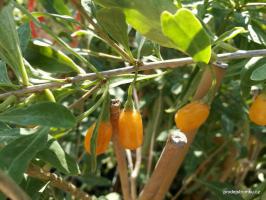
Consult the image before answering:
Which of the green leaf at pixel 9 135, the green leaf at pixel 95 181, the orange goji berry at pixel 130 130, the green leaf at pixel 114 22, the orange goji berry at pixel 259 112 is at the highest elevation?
the green leaf at pixel 114 22

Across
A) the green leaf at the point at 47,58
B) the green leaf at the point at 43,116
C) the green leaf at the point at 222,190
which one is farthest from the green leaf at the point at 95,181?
the green leaf at the point at 43,116

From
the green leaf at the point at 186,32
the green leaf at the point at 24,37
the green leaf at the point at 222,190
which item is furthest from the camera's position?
the green leaf at the point at 222,190

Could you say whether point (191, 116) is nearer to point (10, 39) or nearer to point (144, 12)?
point (144, 12)

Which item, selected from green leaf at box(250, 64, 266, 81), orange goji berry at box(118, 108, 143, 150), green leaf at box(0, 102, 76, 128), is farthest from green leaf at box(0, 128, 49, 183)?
green leaf at box(250, 64, 266, 81)

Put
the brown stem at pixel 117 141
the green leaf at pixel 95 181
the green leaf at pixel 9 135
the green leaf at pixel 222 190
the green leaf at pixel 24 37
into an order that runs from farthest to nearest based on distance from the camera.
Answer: the green leaf at pixel 95 181 < the green leaf at pixel 222 190 < the green leaf at pixel 24 37 < the brown stem at pixel 117 141 < the green leaf at pixel 9 135

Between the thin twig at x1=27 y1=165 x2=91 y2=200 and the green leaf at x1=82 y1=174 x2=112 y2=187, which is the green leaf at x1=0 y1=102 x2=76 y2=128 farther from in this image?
the green leaf at x1=82 y1=174 x2=112 y2=187

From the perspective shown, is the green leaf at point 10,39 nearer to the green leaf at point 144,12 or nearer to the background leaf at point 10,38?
the background leaf at point 10,38

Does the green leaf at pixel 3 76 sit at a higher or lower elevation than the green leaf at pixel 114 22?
lower

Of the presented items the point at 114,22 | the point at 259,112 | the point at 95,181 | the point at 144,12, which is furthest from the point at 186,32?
the point at 95,181
